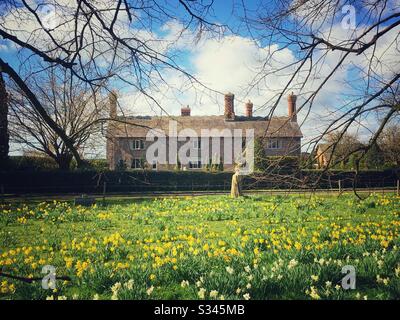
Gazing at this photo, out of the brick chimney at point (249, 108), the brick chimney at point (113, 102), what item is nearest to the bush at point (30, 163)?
the brick chimney at point (113, 102)

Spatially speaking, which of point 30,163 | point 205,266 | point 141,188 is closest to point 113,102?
point 205,266

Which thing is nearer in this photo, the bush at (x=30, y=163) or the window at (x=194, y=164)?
the bush at (x=30, y=163)

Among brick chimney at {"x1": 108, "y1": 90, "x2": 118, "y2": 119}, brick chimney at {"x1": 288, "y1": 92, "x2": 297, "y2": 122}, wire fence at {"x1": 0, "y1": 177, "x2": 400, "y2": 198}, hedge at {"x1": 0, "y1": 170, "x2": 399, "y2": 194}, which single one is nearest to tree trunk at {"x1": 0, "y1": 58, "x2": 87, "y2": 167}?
brick chimney at {"x1": 108, "y1": 90, "x2": 118, "y2": 119}

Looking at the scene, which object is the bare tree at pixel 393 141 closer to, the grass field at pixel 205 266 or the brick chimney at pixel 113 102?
the grass field at pixel 205 266

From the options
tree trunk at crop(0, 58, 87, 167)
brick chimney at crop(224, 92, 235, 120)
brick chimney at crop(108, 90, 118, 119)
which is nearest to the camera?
tree trunk at crop(0, 58, 87, 167)

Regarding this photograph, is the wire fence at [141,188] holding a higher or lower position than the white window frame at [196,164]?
lower

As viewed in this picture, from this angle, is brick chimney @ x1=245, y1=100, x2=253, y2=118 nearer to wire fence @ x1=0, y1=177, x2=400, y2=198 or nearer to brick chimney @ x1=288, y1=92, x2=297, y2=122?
brick chimney @ x1=288, y1=92, x2=297, y2=122

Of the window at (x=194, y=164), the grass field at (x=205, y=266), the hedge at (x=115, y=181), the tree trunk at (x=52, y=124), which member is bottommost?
the grass field at (x=205, y=266)

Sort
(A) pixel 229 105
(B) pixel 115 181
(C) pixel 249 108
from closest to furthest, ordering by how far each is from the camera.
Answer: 1. (C) pixel 249 108
2. (A) pixel 229 105
3. (B) pixel 115 181

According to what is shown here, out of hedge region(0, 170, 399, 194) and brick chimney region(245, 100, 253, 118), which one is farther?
hedge region(0, 170, 399, 194)

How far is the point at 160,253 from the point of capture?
16.6 feet

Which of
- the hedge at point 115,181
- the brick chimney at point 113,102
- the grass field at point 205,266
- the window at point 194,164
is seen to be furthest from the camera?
the window at point 194,164

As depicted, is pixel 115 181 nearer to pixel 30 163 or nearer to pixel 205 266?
pixel 30 163
